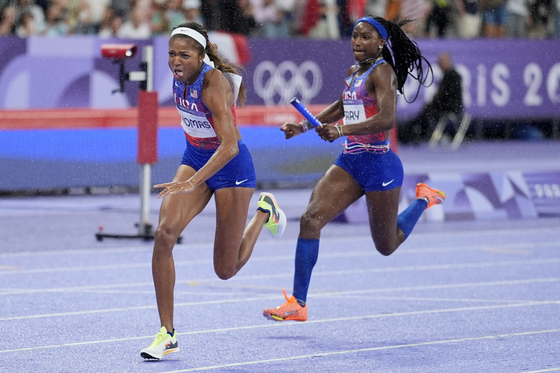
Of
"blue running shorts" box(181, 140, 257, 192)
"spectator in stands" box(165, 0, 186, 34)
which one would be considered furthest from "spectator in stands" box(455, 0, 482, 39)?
"blue running shorts" box(181, 140, 257, 192)

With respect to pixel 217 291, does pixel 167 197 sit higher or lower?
higher

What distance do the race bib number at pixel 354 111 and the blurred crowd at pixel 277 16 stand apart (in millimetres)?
8818

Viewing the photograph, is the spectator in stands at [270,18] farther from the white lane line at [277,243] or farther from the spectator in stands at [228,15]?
the white lane line at [277,243]

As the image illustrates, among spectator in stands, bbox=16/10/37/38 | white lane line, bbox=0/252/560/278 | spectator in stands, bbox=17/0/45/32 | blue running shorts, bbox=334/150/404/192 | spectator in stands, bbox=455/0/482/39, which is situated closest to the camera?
blue running shorts, bbox=334/150/404/192

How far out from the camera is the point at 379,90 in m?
6.86

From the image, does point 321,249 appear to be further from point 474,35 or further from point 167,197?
point 474,35

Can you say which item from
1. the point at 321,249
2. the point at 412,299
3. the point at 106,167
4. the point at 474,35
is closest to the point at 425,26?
the point at 474,35

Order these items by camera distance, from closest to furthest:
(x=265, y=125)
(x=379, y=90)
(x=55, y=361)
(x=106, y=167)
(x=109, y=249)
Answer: (x=55, y=361)
(x=379, y=90)
(x=109, y=249)
(x=106, y=167)
(x=265, y=125)

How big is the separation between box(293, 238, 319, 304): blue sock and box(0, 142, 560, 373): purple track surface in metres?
Result: 0.28

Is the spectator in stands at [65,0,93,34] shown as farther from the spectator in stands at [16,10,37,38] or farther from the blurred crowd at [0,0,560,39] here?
the spectator in stands at [16,10,37,38]

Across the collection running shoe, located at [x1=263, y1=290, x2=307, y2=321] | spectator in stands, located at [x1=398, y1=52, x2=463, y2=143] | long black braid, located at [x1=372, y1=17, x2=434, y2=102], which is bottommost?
spectator in stands, located at [x1=398, y1=52, x2=463, y2=143]

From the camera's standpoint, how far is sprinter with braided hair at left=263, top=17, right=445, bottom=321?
6.86m

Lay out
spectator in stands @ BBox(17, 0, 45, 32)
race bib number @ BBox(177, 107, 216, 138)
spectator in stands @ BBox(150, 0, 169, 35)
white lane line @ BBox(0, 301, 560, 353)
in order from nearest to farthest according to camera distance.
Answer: race bib number @ BBox(177, 107, 216, 138), white lane line @ BBox(0, 301, 560, 353), spectator in stands @ BBox(17, 0, 45, 32), spectator in stands @ BBox(150, 0, 169, 35)

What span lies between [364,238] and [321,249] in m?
1.01
